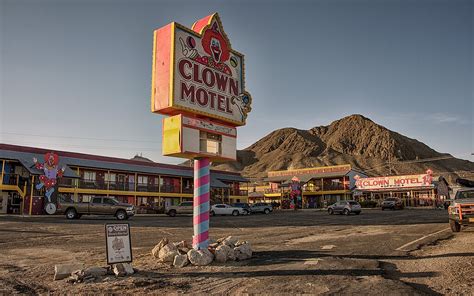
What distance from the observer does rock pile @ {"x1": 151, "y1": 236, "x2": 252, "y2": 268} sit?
9133mm

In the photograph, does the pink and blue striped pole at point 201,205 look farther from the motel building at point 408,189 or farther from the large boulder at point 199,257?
the motel building at point 408,189

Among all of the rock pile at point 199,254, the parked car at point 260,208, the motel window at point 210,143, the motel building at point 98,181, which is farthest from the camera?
the parked car at point 260,208

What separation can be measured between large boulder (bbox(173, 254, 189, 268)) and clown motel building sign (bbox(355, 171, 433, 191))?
56993 mm

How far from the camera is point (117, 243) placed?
842cm

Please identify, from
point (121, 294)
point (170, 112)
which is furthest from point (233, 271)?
point (170, 112)

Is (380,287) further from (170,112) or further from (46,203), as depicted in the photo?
(46,203)

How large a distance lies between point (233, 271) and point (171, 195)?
42.8m

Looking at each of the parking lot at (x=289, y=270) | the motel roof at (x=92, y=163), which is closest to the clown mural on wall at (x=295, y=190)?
the motel roof at (x=92, y=163)

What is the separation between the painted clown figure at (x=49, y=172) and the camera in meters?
33.7

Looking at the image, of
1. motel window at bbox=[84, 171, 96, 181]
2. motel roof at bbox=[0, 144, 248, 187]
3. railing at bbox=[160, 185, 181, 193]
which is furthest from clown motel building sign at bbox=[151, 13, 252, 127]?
railing at bbox=[160, 185, 181, 193]

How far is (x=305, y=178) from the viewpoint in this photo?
220ft

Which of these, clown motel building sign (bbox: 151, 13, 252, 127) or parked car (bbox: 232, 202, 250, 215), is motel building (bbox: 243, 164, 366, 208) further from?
clown motel building sign (bbox: 151, 13, 252, 127)

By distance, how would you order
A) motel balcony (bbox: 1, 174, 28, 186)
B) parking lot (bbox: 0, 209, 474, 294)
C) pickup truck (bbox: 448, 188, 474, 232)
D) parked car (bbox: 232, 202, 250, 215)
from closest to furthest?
parking lot (bbox: 0, 209, 474, 294)
pickup truck (bbox: 448, 188, 474, 232)
motel balcony (bbox: 1, 174, 28, 186)
parked car (bbox: 232, 202, 250, 215)

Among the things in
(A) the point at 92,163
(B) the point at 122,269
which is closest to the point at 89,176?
(A) the point at 92,163
